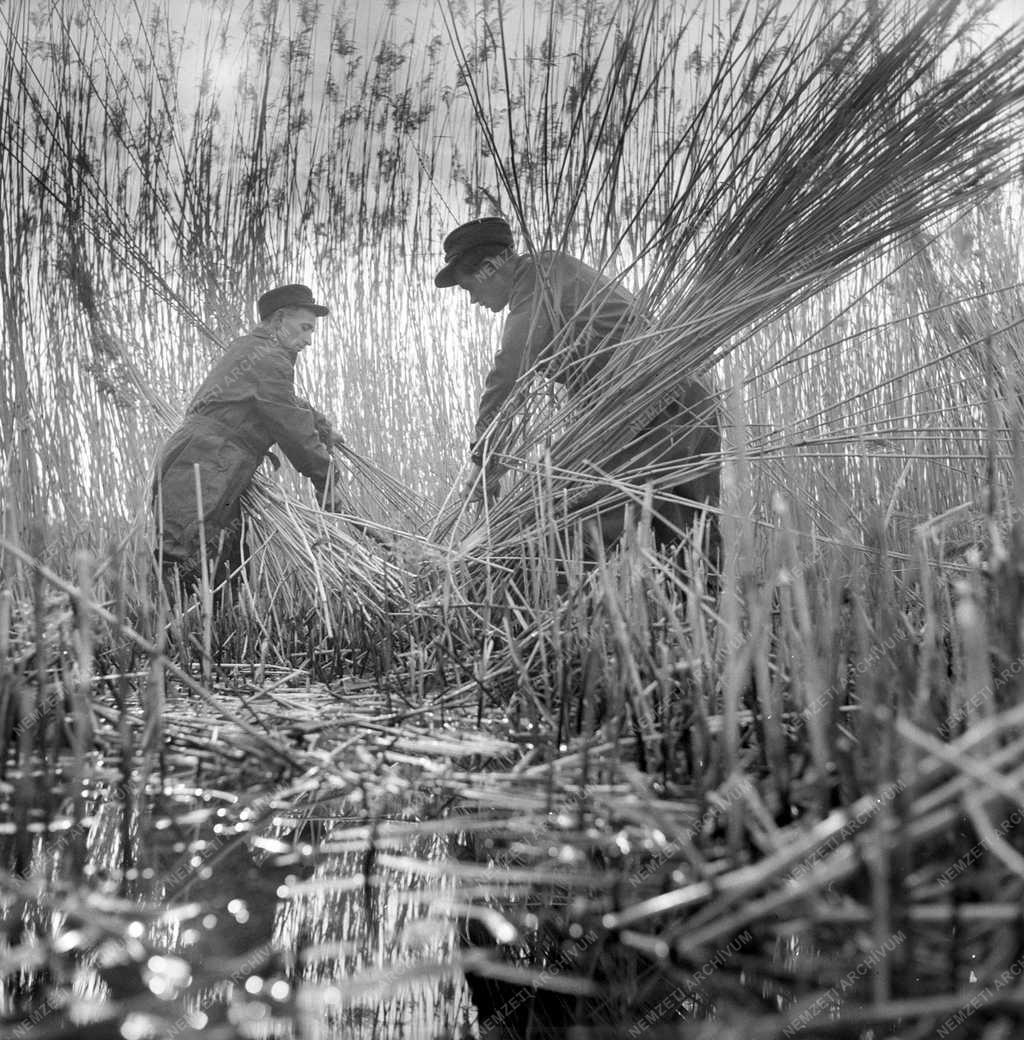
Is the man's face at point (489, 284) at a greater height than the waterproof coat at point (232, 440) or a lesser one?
greater

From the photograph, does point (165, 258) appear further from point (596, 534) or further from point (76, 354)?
point (596, 534)

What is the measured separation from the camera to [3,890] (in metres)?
0.65

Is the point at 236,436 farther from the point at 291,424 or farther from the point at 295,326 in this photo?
the point at 295,326

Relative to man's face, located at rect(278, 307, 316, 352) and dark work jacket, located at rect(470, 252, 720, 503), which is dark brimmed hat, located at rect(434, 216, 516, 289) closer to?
dark work jacket, located at rect(470, 252, 720, 503)

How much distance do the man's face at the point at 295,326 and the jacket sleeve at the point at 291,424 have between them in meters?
0.08

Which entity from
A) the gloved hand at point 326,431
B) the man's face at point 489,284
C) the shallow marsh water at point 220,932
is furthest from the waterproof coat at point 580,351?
the shallow marsh water at point 220,932

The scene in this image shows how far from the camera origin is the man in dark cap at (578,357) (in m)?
1.74

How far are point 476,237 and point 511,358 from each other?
568mm

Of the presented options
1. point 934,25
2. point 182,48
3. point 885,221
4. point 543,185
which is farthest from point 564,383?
point 182,48

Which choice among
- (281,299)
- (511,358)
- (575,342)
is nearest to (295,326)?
(281,299)

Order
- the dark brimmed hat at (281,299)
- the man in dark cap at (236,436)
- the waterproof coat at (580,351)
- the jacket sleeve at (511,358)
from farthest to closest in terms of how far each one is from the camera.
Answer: the dark brimmed hat at (281,299), the man in dark cap at (236,436), the jacket sleeve at (511,358), the waterproof coat at (580,351)

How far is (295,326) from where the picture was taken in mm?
2990

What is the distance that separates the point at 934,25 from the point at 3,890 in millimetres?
1517

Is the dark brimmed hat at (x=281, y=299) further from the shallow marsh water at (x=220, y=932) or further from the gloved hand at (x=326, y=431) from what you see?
the shallow marsh water at (x=220, y=932)
